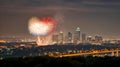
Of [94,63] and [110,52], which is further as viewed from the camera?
[110,52]

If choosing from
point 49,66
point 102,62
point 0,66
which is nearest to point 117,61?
point 102,62

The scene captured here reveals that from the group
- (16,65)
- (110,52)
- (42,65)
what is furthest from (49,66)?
(110,52)

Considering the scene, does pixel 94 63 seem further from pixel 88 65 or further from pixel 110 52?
pixel 110 52

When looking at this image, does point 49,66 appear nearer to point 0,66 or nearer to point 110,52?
point 0,66

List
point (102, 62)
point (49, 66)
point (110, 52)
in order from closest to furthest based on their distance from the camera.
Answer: point (49, 66), point (102, 62), point (110, 52)

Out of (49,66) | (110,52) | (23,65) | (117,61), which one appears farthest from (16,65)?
(110,52)

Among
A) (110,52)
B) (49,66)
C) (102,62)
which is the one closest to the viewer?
(49,66)

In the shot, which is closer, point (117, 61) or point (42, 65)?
point (42, 65)

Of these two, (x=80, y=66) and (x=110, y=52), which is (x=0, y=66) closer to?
(x=80, y=66)
